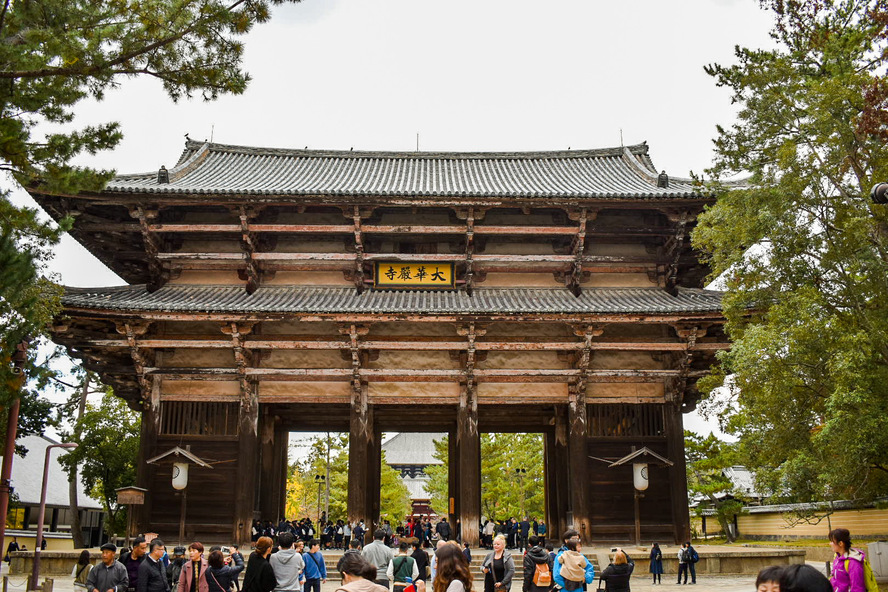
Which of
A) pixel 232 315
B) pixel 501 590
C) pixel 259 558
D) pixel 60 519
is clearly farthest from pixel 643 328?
pixel 60 519

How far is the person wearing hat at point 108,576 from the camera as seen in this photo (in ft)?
31.0

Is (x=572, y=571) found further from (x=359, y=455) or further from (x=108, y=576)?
(x=359, y=455)

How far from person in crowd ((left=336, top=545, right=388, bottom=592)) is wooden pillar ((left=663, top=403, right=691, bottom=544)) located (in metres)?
15.8

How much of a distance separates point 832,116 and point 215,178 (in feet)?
58.1

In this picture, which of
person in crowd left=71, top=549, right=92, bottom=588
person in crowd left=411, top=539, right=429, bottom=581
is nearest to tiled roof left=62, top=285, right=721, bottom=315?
person in crowd left=411, top=539, right=429, bottom=581

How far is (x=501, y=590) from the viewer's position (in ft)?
30.5

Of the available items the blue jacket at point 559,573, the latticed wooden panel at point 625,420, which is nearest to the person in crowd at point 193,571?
the blue jacket at point 559,573

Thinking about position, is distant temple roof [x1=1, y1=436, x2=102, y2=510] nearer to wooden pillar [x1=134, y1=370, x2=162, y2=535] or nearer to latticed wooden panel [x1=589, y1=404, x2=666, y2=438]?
wooden pillar [x1=134, y1=370, x2=162, y2=535]

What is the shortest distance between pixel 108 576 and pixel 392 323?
11836mm

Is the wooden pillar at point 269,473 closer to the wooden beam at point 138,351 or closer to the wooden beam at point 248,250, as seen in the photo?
the wooden beam at point 138,351

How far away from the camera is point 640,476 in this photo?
62.5ft

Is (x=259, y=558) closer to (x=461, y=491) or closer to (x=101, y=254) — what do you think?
(x=461, y=491)

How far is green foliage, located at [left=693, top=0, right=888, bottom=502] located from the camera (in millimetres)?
12305

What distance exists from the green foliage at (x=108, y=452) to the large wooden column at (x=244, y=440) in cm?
1465
